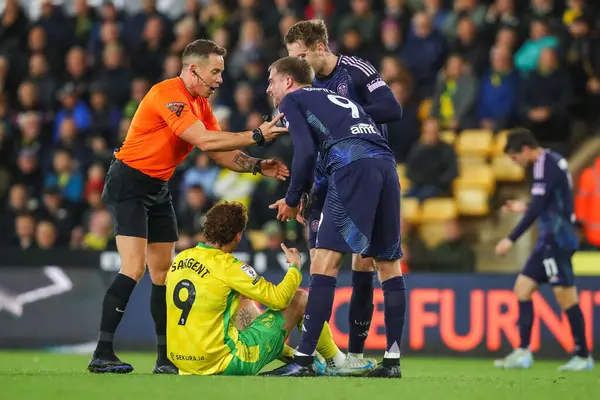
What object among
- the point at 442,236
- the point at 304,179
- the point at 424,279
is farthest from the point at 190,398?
the point at 442,236

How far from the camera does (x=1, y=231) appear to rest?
50.5ft

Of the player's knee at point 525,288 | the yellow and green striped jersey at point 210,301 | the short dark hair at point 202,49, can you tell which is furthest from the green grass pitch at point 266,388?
the player's knee at point 525,288

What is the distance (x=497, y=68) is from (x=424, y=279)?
354cm

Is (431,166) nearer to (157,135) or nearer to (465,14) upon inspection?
(465,14)

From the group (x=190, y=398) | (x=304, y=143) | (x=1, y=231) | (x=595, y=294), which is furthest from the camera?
(x=1, y=231)

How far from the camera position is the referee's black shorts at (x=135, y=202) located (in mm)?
8125

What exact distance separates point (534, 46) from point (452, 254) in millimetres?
3158

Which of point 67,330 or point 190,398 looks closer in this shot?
point 190,398

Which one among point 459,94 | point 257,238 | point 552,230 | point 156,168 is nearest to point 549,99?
point 459,94

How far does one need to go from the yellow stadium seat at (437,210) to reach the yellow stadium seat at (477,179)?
0.31 meters

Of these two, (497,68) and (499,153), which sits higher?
(497,68)

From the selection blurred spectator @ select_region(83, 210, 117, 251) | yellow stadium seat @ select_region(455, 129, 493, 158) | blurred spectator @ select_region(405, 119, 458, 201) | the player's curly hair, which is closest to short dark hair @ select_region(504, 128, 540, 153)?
blurred spectator @ select_region(405, 119, 458, 201)

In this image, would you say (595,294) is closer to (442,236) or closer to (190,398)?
(442,236)

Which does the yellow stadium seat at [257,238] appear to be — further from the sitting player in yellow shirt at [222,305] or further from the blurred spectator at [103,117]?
the sitting player in yellow shirt at [222,305]
